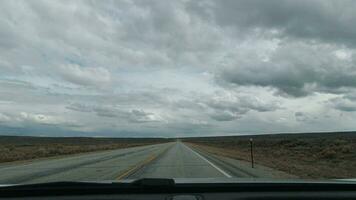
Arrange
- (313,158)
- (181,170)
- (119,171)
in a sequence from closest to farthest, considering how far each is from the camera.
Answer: (119,171), (181,170), (313,158)

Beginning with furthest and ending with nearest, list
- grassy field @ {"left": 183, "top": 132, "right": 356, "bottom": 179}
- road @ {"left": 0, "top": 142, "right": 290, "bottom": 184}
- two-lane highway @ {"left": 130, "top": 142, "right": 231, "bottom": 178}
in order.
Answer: grassy field @ {"left": 183, "top": 132, "right": 356, "bottom": 179} < two-lane highway @ {"left": 130, "top": 142, "right": 231, "bottom": 178} < road @ {"left": 0, "top": 142, "right": 290, "bottom": 184}

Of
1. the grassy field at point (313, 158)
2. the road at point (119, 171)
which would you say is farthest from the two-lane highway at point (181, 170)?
the grassy field at point (313, 158)

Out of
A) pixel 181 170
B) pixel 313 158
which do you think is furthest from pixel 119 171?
pixel 313 158

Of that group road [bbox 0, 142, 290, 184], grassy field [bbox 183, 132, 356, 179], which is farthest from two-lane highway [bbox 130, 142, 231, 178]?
grassy field [bbox 183, 132, 356, 179]

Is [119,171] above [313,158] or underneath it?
underneath

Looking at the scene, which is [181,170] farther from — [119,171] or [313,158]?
[313,158]

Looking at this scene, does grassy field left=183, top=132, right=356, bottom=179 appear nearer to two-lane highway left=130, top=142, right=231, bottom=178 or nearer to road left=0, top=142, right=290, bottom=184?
road left=0, top=142, right=290, bottom=184

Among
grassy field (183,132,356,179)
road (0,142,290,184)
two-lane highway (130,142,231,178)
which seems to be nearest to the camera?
road (0,142,290,184)

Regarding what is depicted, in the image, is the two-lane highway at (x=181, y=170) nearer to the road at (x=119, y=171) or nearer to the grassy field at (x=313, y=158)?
the road at (x=119, y=171)

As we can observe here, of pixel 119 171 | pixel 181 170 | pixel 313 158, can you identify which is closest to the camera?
pixel 119 171

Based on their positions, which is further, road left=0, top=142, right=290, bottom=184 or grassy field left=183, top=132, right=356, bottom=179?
grassy field left=183, top=132, right=356, bottom=179

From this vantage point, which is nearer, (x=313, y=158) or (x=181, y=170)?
(x=181, y=170)

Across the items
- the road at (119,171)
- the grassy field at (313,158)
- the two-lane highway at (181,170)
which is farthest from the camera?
the grassy field at (313,158)

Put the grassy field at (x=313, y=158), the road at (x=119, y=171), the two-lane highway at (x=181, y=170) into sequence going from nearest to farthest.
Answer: the road at (x=119, y=171) → the two-lane highway at (x=181, y=170) → the grassy field at (x=313, y=158)
